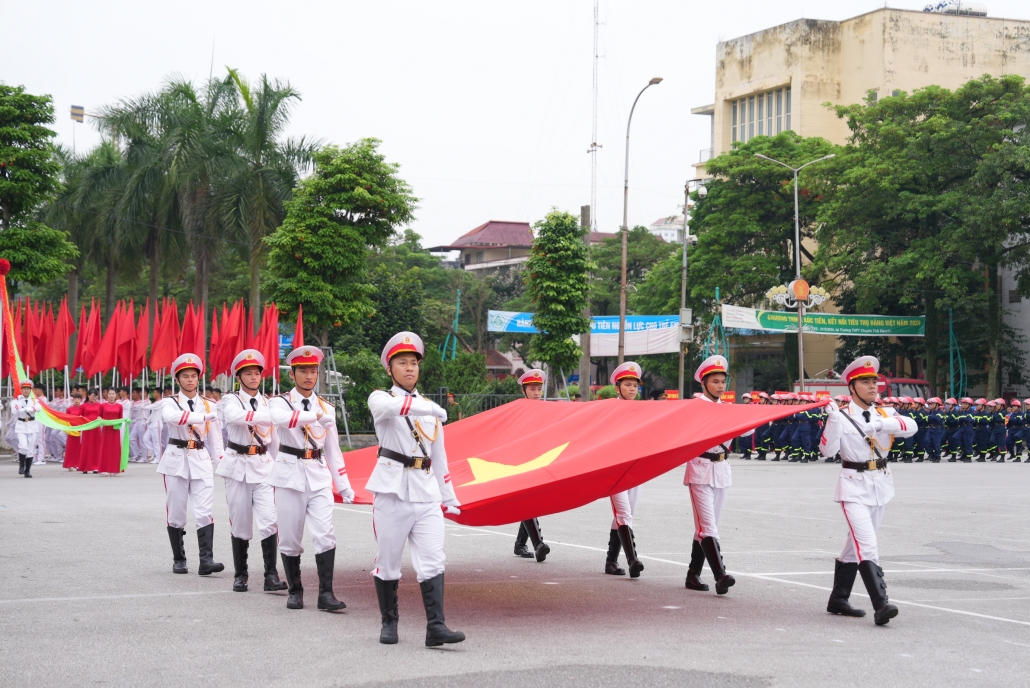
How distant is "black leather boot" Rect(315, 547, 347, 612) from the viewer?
8070 millimetres

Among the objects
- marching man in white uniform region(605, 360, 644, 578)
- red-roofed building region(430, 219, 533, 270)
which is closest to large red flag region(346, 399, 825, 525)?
marching man in white uniform region(605, 360, 644, 578)

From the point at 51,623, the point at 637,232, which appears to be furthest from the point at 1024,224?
the point at 51,623

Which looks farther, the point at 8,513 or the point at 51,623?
the point at 8,513

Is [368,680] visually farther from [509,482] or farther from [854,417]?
[854,417]

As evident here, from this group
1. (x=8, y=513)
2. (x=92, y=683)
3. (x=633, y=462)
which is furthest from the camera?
(x=8, y=513)

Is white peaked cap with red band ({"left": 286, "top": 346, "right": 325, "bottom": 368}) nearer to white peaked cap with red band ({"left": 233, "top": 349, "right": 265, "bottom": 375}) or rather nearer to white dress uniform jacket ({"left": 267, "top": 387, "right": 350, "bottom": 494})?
white dress uniform jacket ({"left": 267, "top": 387, "right": 350, "bottom": 494})

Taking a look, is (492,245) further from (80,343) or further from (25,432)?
(25,432)

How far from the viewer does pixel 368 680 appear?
5988mm

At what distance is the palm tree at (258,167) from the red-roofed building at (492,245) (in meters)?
55.3

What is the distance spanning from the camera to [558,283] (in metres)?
30.5

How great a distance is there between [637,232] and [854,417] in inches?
2246

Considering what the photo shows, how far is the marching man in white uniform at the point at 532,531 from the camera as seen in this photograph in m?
10.7

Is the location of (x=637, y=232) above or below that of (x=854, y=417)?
above

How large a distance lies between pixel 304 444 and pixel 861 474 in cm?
414
